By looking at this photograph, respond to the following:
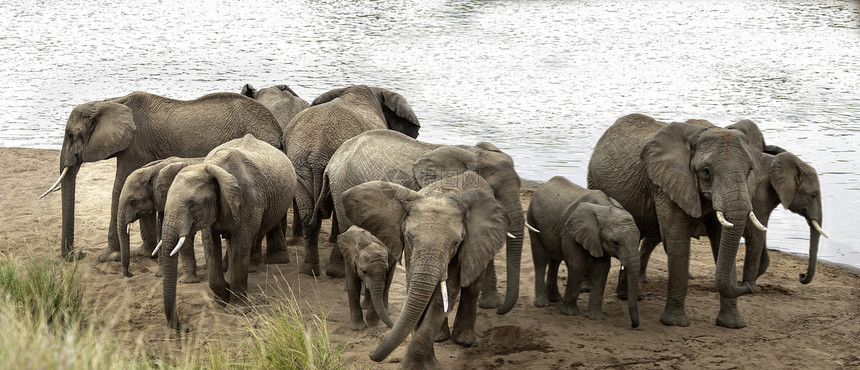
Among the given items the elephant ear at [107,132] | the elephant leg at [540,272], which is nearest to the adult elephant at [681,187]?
the elephant leg at [540,272]

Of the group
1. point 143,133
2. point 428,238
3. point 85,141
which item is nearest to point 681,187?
point 428,238

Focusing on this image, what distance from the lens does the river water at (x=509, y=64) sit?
18.8m

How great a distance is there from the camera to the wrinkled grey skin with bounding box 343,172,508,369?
21.0ft

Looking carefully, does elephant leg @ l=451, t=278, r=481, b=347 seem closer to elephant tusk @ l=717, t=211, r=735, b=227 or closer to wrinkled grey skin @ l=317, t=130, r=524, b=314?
wrinkled grey skin @ l=317, t=130, r=524, b=314

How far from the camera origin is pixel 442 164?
8.13m

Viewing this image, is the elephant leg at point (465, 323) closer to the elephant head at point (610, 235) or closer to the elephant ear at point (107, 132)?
the elephant head at point (610, 235)

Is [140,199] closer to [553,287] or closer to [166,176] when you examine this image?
[166,176]

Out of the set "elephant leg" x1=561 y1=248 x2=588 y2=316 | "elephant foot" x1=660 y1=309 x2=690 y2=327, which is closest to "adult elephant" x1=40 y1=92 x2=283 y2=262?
"elephant leg" x1=561 y1=248 x2=588 y2=316

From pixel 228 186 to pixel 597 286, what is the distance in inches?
140

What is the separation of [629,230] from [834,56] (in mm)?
20396

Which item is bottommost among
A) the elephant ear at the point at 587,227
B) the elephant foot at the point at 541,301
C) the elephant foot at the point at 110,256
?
the elephant foot at the point at 110,256

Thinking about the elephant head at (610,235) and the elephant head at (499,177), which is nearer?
the elephant head at (499,177)

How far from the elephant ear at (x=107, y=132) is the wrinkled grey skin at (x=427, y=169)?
2.55 m

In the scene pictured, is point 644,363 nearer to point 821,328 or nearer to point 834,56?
point 821,328
